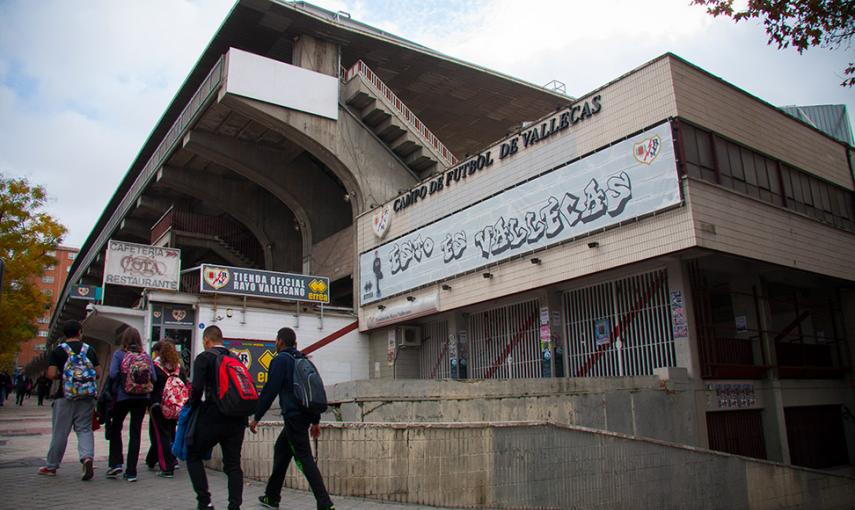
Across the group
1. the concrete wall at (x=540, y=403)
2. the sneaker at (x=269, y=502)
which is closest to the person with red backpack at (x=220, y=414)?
the sneaker at (x=269, y=502)

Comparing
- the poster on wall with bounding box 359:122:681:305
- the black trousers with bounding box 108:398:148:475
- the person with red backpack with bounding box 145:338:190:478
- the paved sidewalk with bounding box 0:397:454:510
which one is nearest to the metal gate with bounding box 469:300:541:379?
the poster on wall with bounding box 359:122:681:305

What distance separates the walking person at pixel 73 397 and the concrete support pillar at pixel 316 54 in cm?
1820

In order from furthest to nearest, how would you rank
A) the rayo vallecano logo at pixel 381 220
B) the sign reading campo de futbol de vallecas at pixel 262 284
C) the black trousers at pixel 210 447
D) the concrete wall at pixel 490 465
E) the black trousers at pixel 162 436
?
the rayo vallecano logo at pixel 381 220 → the sign reading campo de futbol de vallecas at pixel 262 284 → the black trousers at pixel 162 436 → the concrete wall at pixel 490 465 → the black trousers at pixel 210 447

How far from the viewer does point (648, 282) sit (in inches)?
591

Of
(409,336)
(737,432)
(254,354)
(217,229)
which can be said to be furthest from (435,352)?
(217,229)

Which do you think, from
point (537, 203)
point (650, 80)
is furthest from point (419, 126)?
point (650, 80)

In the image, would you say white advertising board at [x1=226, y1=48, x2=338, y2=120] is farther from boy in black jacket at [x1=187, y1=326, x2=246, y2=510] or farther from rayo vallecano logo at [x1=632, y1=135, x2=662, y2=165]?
boy in black jacket at [x1=187, y1=326, x2=246, y2=510]

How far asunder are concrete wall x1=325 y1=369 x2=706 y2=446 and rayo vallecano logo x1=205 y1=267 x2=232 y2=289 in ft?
32.3

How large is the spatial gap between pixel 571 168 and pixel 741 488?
25.6 ft

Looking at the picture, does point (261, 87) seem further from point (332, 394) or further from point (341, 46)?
point (332, 394)

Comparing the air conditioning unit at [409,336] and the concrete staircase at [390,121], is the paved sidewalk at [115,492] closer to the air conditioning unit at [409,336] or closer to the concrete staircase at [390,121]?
the air conditioning unit at [409,336]

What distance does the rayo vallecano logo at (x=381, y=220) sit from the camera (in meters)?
22.3

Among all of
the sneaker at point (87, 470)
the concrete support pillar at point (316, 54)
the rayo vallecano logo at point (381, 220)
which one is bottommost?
the sneaker at point (87, 470)

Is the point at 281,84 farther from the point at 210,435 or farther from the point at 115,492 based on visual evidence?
the point at 210,435
